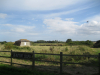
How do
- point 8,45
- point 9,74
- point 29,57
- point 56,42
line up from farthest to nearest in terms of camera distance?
1. point 8,45
2. point 56,42
3. point 29,57
4. point 9,74

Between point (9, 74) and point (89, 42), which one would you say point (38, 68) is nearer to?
point (9, 74)

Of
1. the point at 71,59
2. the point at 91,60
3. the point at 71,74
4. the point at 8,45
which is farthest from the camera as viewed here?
the point at 8,45

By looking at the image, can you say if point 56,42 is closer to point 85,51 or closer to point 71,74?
point 85,51

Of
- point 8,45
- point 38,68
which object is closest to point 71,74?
point 38,68

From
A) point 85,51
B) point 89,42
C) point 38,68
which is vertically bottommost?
point 38,68

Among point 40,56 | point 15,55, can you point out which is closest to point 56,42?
point 40,56

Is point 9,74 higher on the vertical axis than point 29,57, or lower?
lower

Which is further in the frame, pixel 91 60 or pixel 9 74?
pixel 91 60

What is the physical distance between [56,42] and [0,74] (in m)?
15.4

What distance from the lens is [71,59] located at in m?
11.2

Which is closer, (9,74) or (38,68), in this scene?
(9,74)

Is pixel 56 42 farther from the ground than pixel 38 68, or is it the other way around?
pixel 56 42

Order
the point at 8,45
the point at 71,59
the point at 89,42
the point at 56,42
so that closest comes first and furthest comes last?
the point at 71,59, the point at 89,42, the point at 56,42, the point at 8,45

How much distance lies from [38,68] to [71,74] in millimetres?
2890
